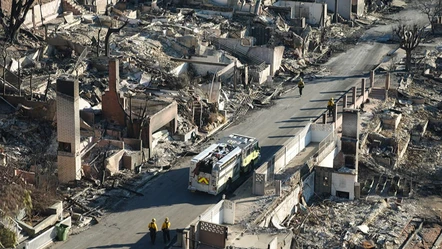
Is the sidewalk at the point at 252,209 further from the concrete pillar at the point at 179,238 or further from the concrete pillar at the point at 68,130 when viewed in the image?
the concrete pillar at the point at 68,130

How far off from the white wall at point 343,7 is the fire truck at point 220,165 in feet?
107

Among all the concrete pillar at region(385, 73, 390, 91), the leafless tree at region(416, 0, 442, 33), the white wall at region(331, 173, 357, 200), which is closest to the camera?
the white wall at region(331, 173, 357, 200)

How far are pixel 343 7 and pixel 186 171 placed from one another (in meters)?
33.9

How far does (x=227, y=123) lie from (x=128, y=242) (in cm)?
1379

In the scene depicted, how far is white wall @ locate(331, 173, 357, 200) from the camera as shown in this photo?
128ft

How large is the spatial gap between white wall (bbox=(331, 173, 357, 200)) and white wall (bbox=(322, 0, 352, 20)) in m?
32.1

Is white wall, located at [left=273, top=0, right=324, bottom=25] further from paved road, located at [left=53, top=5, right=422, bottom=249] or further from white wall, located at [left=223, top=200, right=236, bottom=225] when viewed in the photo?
white wall, located at [left=223, top=200, right=236, bottom=225]

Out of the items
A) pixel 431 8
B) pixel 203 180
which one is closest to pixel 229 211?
pixel 203 180

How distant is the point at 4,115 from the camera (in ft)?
136

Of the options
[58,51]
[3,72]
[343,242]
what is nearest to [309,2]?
[58,51]

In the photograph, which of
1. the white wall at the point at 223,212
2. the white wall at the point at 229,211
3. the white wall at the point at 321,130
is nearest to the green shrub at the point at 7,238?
the white wall at the point at 223,212

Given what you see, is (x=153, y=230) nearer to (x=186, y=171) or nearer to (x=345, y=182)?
(x=186, y=171)

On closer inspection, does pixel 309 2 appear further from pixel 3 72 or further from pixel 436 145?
pixel 3 72

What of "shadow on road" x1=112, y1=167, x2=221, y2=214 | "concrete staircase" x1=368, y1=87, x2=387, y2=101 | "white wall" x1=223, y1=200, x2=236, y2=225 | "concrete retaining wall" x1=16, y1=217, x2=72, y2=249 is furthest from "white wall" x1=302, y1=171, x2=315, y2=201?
"concrete staircase" x1=368, y1=87, x2=387, y2=101
